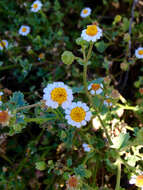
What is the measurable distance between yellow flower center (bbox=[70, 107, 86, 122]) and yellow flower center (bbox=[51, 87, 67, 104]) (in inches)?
5.7

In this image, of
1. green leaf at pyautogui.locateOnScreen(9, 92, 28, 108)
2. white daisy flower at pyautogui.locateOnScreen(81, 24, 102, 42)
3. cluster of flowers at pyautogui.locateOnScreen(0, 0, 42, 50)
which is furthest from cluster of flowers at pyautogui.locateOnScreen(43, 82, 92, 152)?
cluster of flowers at pyautogui.locateOnScreen(0, 0, 42, 50)

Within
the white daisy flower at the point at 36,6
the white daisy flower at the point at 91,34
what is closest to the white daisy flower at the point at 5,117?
the white daisy flower at the point at 91,34

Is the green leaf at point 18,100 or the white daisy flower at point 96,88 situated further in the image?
the white daisy flower at point 96,88

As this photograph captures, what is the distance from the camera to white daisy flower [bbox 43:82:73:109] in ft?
3.38

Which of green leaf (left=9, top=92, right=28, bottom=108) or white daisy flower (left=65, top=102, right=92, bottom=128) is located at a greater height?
green leaf (left=9, top=92, right=28, bottom=108)

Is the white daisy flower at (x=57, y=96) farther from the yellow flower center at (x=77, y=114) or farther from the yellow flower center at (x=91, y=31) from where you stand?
the yellow flower center at (x=91, y=31)

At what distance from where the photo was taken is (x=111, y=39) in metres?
2.02

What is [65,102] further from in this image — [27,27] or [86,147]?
[27,27]

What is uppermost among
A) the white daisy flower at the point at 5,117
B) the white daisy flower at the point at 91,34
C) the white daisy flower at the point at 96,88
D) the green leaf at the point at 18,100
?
the white daisy flower at the point at 91,34

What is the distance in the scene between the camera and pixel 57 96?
105 cm

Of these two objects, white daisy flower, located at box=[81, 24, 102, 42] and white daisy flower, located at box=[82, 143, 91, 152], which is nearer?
white daisy flower, located at box=[81, 24, 102, 42]

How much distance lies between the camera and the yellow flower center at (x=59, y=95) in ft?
3.43

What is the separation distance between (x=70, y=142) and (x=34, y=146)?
0.39m

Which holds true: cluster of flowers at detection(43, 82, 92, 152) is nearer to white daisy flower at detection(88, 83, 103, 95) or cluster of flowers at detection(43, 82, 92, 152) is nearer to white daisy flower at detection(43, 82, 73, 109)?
white daisy flower at detection(43, 82, 73, 109)
